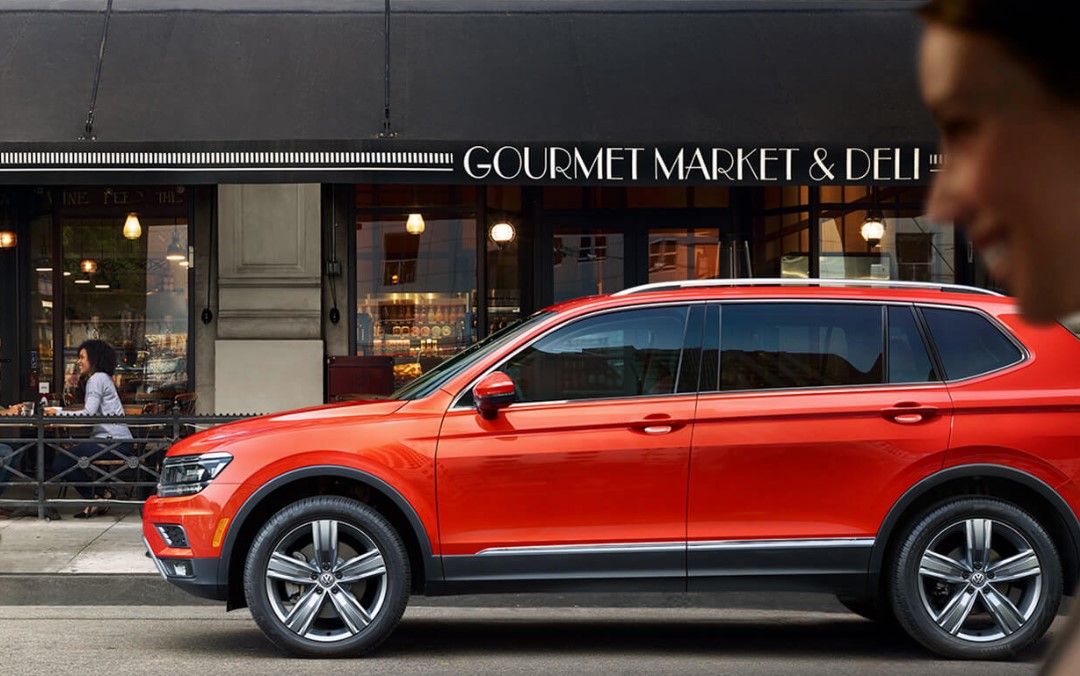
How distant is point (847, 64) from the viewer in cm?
1251

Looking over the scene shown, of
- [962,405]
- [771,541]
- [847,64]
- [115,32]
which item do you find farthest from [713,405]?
[115,32]

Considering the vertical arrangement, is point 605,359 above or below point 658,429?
Answer: above

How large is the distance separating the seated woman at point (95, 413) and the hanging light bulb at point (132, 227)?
7.01 ft

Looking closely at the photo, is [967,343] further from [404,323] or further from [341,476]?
[404,323]

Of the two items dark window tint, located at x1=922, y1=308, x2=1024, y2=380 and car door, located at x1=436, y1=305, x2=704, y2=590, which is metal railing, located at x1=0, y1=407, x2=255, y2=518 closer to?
car door, located at x1=436, y1=305, x2=704, y2=590

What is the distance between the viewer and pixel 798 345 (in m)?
6.96

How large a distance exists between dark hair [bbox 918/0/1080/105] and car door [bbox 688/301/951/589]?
6227 millimetres

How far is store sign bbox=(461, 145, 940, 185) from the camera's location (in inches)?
449

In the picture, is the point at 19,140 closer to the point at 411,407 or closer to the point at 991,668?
Answer: the point at 411,407

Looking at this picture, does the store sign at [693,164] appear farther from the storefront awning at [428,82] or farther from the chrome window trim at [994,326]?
the chrome window trim at [994,326]

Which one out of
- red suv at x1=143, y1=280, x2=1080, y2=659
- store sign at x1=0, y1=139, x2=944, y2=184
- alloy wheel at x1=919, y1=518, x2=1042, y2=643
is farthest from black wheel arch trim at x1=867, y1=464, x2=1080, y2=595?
store sign at x1=0, y1=139, x2=944, y2=184

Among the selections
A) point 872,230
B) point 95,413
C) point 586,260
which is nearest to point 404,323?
point 586,260

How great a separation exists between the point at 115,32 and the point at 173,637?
23.4ft

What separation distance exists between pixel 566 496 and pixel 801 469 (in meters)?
1.19
